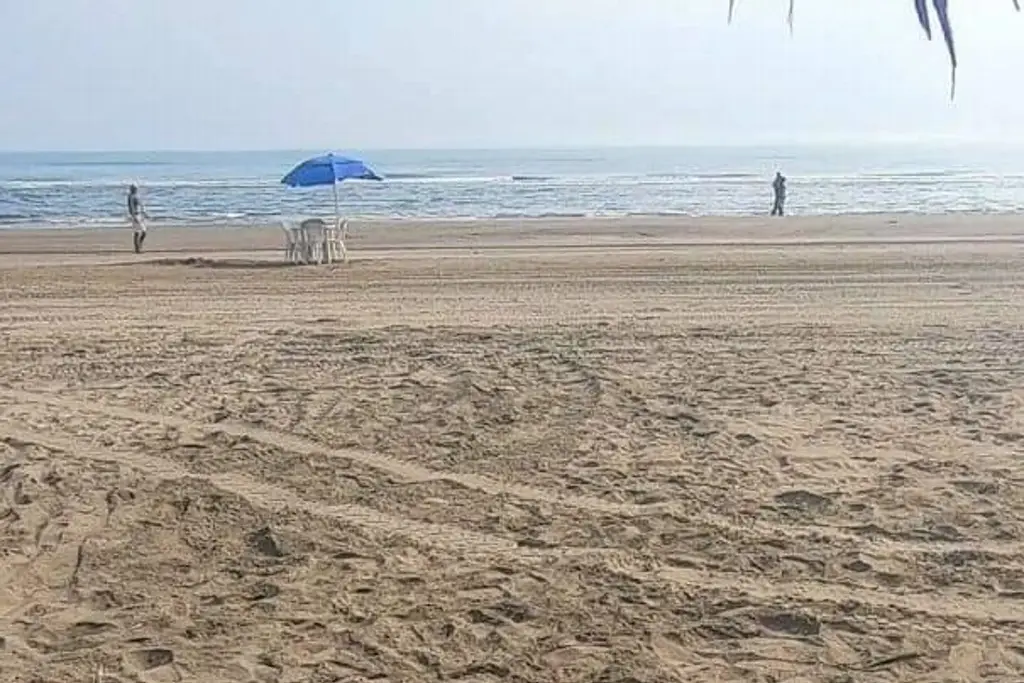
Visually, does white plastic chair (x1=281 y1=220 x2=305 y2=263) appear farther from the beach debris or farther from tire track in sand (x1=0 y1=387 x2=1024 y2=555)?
the beach debris

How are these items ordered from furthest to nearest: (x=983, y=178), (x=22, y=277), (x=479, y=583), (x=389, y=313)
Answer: (x=983, y=178)
(x=22, y=277)
(x=389, y=313)
(x=479, y=583)

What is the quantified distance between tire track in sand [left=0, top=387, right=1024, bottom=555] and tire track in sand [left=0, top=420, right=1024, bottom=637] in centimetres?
54

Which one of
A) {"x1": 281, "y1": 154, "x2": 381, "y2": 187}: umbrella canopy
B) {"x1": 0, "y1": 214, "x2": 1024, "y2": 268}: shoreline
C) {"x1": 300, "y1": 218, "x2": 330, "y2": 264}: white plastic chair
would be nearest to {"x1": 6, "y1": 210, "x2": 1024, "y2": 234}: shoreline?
{"x1": 0, "y1": 214, "x2": 1024, "y2": 268}: shoreline

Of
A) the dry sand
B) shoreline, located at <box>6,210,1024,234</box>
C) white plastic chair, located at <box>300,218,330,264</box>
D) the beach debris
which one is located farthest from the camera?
shoreline, located at <box>6,210,1024,234</box>

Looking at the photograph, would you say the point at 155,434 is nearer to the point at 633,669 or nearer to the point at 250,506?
the point at 250,506

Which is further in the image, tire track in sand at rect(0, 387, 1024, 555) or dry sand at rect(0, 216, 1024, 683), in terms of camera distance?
tire track in sand at rect(0, 387, 1024, 555)

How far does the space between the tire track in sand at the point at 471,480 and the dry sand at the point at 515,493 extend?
1.0 inches

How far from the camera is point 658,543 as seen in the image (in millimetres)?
5129

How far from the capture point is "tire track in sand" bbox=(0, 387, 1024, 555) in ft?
16.6

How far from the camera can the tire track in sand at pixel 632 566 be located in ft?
14.0

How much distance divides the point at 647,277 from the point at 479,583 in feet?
36.4

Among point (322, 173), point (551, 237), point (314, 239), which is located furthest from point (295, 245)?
point (551, 237)

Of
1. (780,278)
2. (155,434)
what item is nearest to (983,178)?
(780,278)

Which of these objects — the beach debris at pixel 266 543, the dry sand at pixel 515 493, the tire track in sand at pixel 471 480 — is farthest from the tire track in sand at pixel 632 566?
the tire track in sand at pixel 471 480
